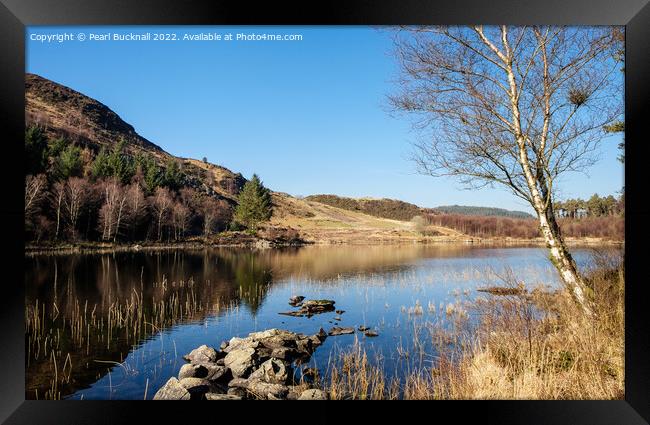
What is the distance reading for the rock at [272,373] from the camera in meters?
5.23

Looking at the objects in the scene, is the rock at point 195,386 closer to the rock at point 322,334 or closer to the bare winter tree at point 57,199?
the rock at point 322,334

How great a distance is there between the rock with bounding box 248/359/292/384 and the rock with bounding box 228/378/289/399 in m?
0.11

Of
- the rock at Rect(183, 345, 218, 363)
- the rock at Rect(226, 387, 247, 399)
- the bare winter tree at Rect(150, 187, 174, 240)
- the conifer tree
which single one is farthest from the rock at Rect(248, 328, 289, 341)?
the bare winter tree at Rect(150, 187, 174, 240)

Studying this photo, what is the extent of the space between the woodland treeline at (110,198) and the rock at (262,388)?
5.70 metres

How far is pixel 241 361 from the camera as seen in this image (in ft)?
18.4

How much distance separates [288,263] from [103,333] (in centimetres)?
794

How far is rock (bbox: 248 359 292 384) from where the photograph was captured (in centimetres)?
523

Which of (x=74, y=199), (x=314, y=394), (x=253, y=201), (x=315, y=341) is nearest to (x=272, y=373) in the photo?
(x=314, y=394)

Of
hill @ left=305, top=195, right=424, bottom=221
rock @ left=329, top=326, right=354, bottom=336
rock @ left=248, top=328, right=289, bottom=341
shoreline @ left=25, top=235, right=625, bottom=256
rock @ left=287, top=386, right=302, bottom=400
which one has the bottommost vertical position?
rock @ left=329, top=326, right=354, bottom=336

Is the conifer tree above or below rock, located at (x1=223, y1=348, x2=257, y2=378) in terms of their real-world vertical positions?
above

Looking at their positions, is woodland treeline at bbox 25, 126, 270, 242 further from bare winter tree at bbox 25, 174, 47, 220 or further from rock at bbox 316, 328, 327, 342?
rock at bbox 316, 328, 327, 342
